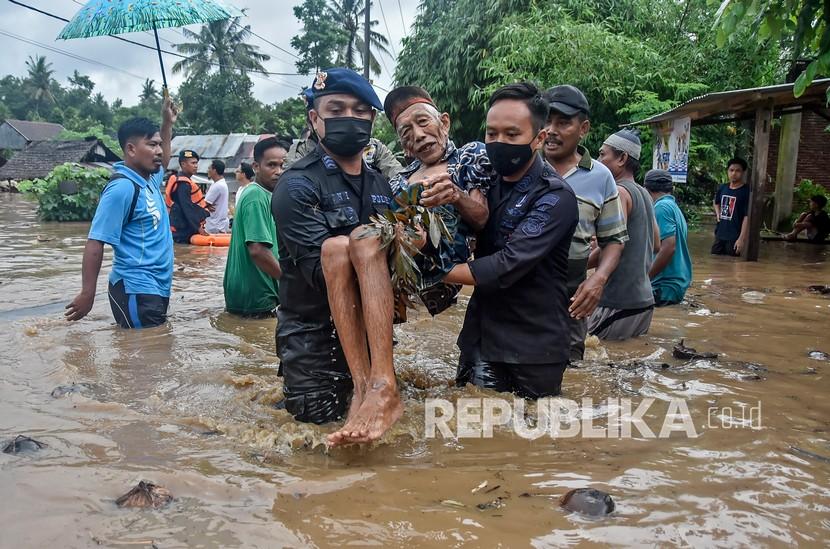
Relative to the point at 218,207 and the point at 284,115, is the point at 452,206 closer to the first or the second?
the point at 218,207

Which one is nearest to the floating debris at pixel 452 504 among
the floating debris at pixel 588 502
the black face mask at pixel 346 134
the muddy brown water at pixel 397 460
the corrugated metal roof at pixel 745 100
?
the muddy brown water at pixel 397 460

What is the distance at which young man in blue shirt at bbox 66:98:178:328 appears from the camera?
5195mm

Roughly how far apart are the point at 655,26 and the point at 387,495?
647 inches

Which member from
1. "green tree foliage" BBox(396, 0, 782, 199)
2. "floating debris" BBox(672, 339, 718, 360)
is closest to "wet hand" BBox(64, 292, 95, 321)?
"floating debris" BBox(672, 339, 718, 360)

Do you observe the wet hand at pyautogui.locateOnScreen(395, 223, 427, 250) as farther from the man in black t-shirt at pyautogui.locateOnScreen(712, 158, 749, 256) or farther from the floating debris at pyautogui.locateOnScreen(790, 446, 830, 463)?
the man in black t-shirt at pyautogui.locateOnScreen(712, 158, 749, 256)

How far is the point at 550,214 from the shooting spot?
3205mm

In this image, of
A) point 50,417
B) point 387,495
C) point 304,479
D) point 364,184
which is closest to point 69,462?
point 50,417

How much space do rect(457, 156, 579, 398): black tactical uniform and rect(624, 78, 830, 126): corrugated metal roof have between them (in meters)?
7.55

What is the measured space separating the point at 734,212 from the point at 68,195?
56.2ft

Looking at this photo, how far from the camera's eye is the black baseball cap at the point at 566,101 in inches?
162

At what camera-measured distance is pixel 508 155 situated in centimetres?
325

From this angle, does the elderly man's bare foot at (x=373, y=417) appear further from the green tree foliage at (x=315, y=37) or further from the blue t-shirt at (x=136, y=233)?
the green tree foliage at (x=315, y=37)

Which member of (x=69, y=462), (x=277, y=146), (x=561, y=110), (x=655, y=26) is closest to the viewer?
→ (x=69, y=462)

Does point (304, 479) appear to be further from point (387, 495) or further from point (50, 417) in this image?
point (50, 417)
